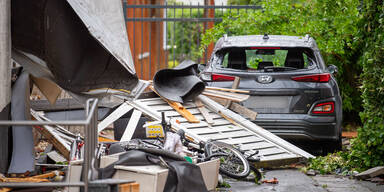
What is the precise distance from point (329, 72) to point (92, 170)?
18.0ft

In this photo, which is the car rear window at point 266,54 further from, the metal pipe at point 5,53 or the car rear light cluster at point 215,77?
the metal pipe at point 5,53

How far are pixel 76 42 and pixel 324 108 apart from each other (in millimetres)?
4204

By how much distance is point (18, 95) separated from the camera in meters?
6.54

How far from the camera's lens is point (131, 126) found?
857 cm

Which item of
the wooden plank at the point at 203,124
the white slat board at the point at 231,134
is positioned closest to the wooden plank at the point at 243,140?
the white slat board at the point at 231,134

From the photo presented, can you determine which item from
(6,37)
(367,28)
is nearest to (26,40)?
(6,37)

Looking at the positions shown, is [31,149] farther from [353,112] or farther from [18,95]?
[353,112]

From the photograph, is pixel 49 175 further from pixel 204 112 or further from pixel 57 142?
pixel 204 112

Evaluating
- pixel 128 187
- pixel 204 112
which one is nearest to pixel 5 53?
pixel 128 187

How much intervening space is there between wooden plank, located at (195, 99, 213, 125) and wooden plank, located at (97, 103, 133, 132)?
1142 millimetres

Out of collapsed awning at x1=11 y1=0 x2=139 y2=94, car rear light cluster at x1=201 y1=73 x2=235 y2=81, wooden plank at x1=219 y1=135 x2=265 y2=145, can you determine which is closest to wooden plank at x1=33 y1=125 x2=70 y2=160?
collapsed awning at x1=11 y1=0 x2=139 y2=94

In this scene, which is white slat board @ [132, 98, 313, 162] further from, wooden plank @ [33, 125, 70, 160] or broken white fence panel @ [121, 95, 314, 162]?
wooden plank @ [33, 125, 70, 160]

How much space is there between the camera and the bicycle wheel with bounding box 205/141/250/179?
23.0ft

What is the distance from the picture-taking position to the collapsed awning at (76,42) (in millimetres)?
5875
